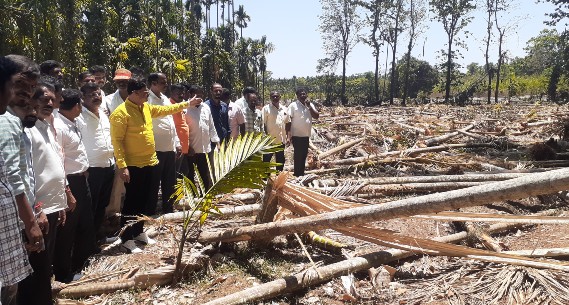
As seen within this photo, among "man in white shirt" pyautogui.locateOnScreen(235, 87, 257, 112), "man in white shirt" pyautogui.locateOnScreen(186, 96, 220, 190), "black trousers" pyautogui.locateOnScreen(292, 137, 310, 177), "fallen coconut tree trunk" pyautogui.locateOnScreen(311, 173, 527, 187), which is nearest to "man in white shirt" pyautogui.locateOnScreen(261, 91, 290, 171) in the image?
"black trousers" pyautogui.locateOnScreen(292, 137, 310, 177)

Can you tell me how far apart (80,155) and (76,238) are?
2.67 feet

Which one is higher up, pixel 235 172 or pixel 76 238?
pixel 235 172

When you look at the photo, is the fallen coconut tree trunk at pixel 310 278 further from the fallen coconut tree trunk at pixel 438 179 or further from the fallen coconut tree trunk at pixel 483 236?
the fallen coconut tree trunk at pixel 438 179

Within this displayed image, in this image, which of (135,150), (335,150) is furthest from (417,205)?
(335,150)

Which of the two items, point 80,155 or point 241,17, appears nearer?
point 80,155

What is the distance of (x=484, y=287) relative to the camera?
3.28m

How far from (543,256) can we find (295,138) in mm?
4232

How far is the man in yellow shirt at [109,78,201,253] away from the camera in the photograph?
13.1 feet

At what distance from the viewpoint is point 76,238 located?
12.5 ft

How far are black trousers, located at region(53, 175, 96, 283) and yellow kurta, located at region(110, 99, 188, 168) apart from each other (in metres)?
0.45

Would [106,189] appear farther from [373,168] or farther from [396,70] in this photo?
[396,70]

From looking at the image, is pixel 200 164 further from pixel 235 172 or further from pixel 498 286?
pixel 498 286

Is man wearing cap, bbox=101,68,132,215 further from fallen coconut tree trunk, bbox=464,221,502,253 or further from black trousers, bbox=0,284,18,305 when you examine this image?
fallen coconut tree trunk, bbox=464,221,502,253

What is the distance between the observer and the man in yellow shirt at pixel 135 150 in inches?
158
